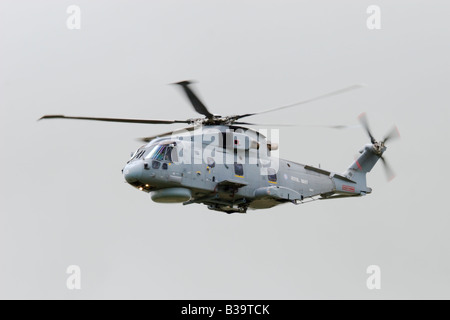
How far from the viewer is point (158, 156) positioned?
83.8 feet

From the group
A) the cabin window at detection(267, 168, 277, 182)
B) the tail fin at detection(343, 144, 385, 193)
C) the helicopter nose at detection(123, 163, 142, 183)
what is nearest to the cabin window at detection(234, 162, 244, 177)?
the cabin window at detection(267, 168, 277, 182)

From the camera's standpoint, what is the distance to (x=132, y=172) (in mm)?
25234

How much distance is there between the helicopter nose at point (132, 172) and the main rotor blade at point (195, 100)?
Result: 3382 millimetres

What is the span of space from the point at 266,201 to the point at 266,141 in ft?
9.18

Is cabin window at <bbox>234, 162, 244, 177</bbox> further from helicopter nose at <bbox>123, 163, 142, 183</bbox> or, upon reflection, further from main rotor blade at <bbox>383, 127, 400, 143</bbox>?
main rotor blade at <bbox>383, 127, 400, 143</bbox>

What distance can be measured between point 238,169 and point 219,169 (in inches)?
39.4

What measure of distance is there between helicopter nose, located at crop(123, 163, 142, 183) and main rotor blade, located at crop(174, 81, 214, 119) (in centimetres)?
338

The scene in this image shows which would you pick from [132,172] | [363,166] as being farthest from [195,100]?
[363,166]

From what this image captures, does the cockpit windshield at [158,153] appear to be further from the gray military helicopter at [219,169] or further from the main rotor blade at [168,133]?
the main rotor blade at [168,133]

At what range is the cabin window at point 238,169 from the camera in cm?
2752

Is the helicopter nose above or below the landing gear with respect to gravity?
above

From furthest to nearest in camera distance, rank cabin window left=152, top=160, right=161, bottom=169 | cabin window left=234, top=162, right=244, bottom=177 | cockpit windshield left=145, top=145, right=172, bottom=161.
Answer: cabin window left=234, top=162, right=244, bottom=177 < cockpit windshield left=145, top=145, right=172, bottom=161 < cabin window left=152, top=160, right=161, bottom=169

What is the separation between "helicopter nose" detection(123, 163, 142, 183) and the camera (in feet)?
82.3

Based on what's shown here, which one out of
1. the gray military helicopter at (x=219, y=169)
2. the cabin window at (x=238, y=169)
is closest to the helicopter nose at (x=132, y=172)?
the gray military helicopter at (x=219, y=169)
